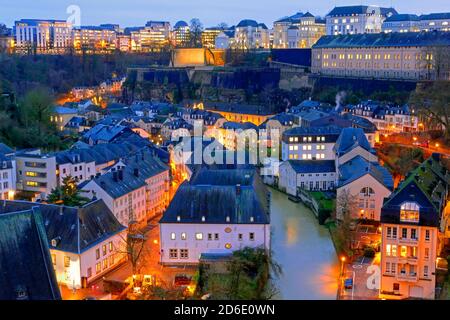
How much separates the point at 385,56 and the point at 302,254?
59.6ft

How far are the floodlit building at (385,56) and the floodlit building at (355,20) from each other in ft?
21.1

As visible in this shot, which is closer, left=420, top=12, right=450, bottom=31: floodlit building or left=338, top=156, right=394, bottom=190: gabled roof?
left=338, top=156, right=394, bottom=190: gabled roof

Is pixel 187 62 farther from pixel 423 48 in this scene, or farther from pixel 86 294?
pixel 86 294

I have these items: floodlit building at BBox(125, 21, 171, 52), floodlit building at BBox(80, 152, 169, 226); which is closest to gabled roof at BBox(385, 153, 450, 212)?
floodlit building at BBox(80, 152, 169, 226)

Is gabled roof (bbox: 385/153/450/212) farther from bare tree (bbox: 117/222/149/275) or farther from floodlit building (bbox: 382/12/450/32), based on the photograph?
floodlit building (bbox: 382/12/450/32)

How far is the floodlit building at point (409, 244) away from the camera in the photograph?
7531 millimetres

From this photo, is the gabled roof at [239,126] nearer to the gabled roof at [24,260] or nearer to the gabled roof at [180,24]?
the gabled roof at [24,260]

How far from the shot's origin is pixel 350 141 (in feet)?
46.6

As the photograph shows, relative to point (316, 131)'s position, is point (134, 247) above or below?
below

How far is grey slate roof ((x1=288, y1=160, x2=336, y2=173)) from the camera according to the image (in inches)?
544

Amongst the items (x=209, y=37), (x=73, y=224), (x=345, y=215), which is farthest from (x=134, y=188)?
(x=209, y=37)

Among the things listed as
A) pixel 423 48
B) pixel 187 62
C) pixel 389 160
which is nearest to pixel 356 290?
pixel 389 160

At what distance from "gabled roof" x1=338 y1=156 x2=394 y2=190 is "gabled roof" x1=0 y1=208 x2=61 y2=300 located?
22.7 feet

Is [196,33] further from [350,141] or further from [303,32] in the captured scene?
[350,141]
